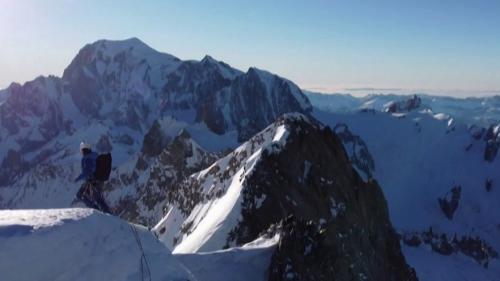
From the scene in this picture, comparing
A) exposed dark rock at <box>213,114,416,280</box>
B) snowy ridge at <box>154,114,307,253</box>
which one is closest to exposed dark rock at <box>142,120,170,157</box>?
snowy ridge at <box>154,114,307,253</box>

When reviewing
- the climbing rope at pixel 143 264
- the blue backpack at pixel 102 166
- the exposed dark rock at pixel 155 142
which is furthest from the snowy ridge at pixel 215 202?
the exposed dark rock at pixel 155 142

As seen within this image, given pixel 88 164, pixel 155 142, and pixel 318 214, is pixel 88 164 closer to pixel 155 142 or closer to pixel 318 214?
pixel 318 214

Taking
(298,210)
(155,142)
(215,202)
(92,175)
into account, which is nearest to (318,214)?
(298,210)

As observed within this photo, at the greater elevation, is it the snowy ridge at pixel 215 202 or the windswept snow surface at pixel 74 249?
the windswept snow surface at pixel 74 249

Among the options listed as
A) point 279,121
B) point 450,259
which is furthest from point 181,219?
point 450,259

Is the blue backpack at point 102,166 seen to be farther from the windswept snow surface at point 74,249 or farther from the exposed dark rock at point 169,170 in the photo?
the exposed dark rock at point 169,170
